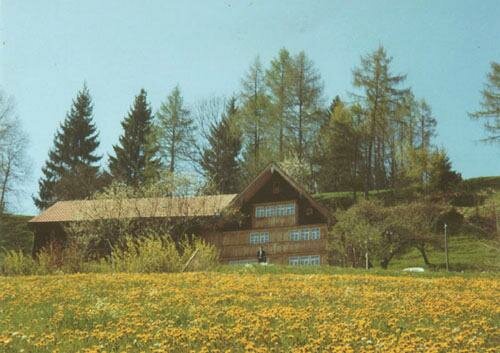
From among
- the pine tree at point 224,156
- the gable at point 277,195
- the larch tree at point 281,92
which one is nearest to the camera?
the gable at point 277,195

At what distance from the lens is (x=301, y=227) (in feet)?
136

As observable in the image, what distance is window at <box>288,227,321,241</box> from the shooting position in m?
41.1

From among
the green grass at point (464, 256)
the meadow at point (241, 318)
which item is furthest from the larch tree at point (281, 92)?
the meadow at point (241, 318)

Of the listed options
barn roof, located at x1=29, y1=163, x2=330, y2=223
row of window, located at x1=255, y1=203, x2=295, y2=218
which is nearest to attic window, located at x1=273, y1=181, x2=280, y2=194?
barn roof, located at x1=29, y1=163, x2=330, y2=223

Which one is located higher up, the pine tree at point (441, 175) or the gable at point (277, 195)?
the pine tree at point (441, 175)

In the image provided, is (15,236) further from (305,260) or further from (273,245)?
(305,260)

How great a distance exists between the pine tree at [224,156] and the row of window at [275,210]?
15.1 meters

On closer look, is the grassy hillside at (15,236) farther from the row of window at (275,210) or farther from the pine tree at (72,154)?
the row of window at (275,210)

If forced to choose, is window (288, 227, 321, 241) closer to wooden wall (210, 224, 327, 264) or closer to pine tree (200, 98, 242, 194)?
wooden wall (210, 224, 327, 264)

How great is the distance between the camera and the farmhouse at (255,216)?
40.3 meters

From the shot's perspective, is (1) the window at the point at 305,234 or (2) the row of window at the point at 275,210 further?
(2) the row of window at the point at 275,210

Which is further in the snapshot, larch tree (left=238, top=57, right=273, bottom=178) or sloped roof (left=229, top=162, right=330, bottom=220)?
larch tree (left=238, top=57, right=273, bottom=178)

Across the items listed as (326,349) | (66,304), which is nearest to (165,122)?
(66,304)

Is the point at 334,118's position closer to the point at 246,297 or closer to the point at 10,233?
the point at 10,233
